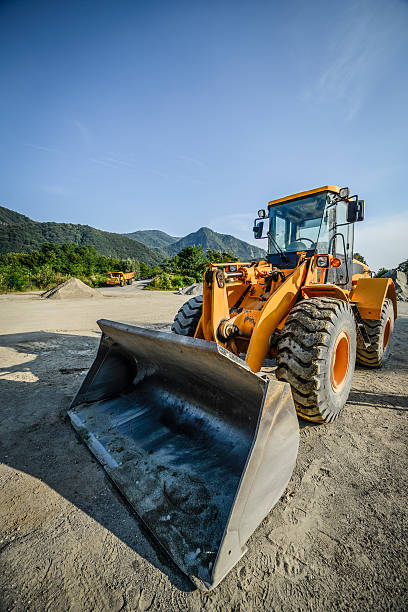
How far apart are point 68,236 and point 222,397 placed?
14927 cm

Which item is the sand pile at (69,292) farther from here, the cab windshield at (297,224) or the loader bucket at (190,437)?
the loader bucket at (190,437)

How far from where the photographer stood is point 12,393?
11.3ft

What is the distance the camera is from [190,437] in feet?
7.59

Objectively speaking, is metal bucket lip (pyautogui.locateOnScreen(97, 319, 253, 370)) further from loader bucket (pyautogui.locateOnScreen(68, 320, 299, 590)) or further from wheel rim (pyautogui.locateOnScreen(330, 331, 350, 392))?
wheel rim (pyautogui.locateOnScreen(330, 331, 350, 392))

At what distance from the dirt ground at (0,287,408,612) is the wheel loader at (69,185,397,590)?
0.11m

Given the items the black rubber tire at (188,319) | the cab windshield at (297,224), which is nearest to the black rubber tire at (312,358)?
the black rubber tire at (188,319)

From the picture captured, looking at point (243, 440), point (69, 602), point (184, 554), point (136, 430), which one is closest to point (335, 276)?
point (243, 440)

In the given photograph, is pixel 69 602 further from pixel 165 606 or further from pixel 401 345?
pixel 401 345

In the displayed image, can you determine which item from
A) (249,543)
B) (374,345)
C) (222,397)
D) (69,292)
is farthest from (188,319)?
(69,292)

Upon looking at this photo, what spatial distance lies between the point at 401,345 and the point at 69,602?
7276 millimetres

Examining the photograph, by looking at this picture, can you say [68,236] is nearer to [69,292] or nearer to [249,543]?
[69,292]

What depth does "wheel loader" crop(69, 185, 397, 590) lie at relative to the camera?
4.97ft

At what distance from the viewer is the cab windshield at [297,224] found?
4020 mm

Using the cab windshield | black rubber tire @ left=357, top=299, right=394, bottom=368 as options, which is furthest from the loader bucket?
black rubber tire @ left=357, top=299, right=394, bottom=368
